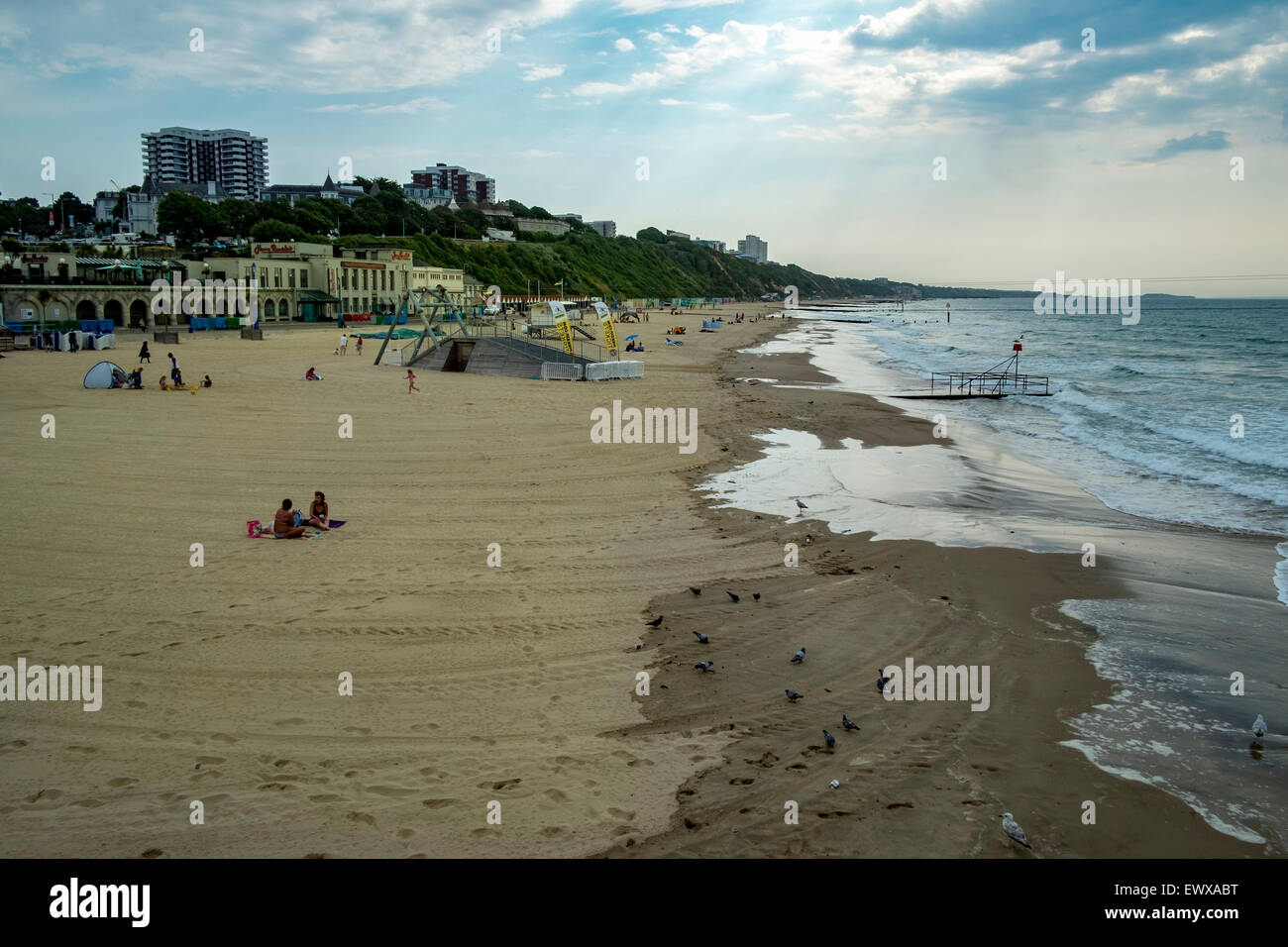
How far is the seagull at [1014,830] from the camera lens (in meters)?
5.68

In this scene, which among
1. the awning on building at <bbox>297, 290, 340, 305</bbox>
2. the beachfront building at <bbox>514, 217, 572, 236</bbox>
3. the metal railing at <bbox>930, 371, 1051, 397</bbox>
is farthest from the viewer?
the beachfront building at <bbox>514, 217, 572, 236</bbox>

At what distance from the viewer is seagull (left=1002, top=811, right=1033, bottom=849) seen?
223 inches

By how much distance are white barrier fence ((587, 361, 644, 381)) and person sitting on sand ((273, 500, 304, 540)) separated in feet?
72.7

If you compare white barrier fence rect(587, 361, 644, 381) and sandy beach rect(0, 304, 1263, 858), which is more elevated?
white barrier fence rect(587, 361, 644, 381)

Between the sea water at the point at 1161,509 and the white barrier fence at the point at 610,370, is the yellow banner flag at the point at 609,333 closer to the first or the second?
the white barrier fence at the point at 610,370

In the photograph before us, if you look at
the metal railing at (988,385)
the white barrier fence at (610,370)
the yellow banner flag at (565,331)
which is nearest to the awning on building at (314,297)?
the yellow banner flag at (565,331)

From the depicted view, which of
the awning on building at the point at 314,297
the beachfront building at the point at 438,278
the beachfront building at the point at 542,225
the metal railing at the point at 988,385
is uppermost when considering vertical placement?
the beachfront building at the point at 542,225

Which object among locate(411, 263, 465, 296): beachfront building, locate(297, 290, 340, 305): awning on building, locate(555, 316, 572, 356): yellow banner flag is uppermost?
locate(411, 263, 465, 296): beachfront building

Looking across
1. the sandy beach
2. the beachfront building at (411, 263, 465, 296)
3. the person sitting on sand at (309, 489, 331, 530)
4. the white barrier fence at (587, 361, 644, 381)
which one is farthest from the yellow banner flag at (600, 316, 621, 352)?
the beachfront building at (411, 263, 465, 296)

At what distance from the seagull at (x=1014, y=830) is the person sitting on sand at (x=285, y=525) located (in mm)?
10083

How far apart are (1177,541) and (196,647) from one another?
48.2ft

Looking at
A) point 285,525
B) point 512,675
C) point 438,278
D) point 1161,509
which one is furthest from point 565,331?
point 438,278

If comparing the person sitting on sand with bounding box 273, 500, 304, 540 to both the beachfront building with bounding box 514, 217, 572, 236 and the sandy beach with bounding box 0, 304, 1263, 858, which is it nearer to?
the sandy beach with bounding box 0, 304, 1263, 858
